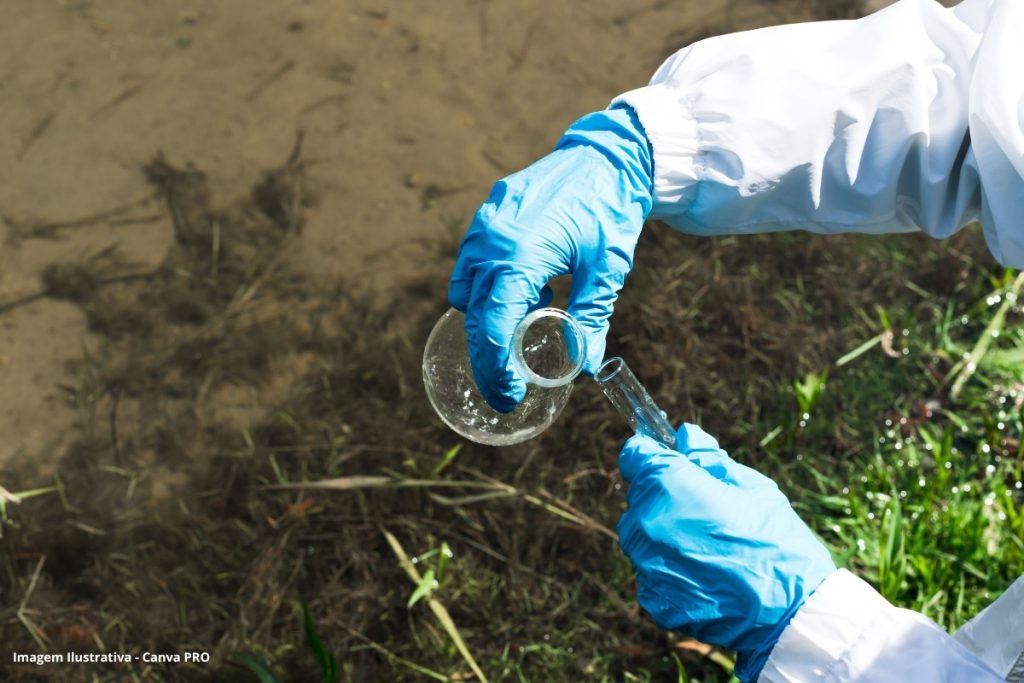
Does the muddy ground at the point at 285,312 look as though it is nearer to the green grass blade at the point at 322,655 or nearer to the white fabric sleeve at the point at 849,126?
the green grass blade at the point at 322,655

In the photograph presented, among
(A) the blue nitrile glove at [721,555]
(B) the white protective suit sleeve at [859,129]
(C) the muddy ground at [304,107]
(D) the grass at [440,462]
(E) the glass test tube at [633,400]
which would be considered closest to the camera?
(A) the blue nitrile glove at [721,555]

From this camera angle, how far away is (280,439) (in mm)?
2756

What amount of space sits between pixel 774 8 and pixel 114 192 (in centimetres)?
251

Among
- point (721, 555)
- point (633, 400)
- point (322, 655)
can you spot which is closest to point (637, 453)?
point (633, 400)

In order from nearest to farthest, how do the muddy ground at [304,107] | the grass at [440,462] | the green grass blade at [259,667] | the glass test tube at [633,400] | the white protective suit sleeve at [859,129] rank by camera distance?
1. the white protective suit sleeve at [859,129]
2. the glass test tube at [633,400]
3. the green grass blade at [259,667]
4. the grass at [440,462]
5. the muddy ground at [304,107]

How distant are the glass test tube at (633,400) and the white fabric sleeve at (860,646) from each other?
45 centimetres

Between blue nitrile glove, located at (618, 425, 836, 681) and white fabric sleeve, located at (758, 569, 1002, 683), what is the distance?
0.12 ft

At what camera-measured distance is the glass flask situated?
1.76 m

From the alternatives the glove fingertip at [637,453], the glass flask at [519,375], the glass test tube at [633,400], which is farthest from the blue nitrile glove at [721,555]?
the glass flask at [519,375]

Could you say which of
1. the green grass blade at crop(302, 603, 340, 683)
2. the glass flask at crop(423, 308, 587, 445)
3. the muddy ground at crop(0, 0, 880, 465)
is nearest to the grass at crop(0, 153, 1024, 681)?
the green grass blade at crop(302, 603, 340, 683)

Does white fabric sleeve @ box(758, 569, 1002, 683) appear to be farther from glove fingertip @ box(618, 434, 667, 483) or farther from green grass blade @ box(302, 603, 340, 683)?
green grass blade @ box(302, 603, 340, 683)

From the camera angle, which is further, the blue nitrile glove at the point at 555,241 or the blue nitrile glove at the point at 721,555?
the blue nitrile glove at the point at 555,241

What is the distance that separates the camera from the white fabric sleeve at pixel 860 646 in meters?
1.47

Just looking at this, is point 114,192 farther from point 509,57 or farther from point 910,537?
point 910,537
